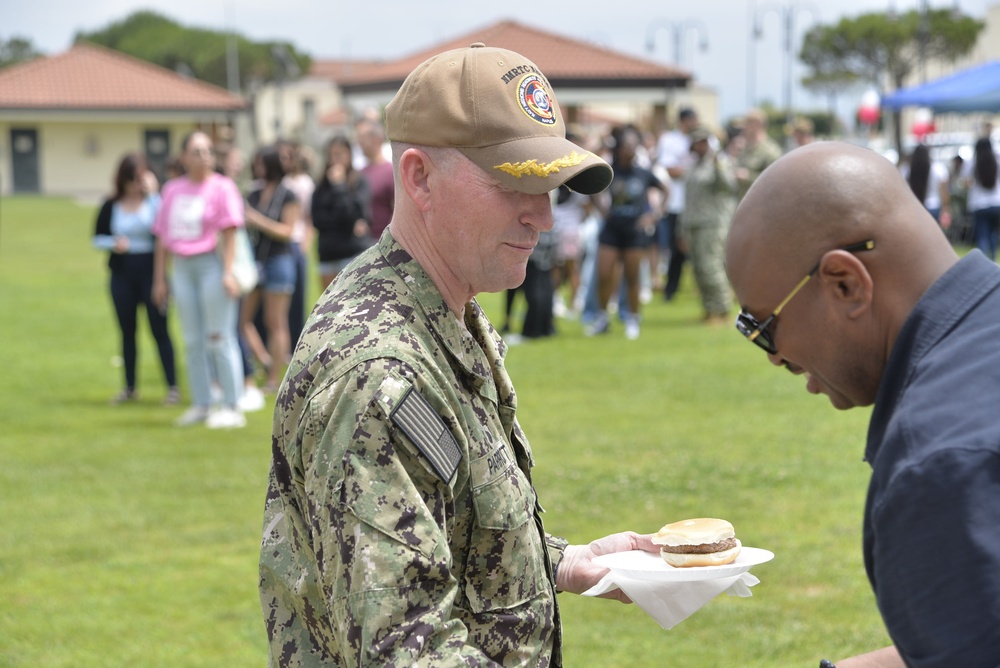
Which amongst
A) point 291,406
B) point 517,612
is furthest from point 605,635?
point 291,406

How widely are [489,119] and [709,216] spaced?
12.9m

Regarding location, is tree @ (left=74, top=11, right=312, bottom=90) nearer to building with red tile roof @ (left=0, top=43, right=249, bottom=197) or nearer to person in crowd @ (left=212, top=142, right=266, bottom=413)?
building with red tile roof @ (left=0, top=43, right=249, bottom=197)

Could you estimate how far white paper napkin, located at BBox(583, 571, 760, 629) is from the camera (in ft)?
8.25

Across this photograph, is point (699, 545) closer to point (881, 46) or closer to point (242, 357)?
point (242, 357)

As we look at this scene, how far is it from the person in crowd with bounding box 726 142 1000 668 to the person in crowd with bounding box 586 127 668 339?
1195cm

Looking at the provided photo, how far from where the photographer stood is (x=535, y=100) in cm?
231

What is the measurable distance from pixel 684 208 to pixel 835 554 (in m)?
9.33

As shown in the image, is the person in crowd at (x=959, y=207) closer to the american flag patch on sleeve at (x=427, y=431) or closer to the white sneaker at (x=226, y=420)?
the white sneaker at (x=226, y=420)

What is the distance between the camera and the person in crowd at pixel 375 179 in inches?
441

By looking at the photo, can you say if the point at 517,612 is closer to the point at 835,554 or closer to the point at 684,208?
the point at 835,554

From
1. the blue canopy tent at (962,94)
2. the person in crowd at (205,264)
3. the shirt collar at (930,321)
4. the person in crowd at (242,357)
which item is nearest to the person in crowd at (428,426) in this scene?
the shirt collar at (930,321)

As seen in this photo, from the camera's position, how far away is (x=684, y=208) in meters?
15.1

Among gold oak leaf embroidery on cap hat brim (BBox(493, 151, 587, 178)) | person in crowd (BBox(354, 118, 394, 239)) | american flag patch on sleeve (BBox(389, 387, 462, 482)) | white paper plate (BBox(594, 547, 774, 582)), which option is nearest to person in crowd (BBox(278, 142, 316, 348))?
person in crowd (BBox(354, 118, 394, 239))

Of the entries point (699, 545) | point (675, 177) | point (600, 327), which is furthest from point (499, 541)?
point (675, 177)
